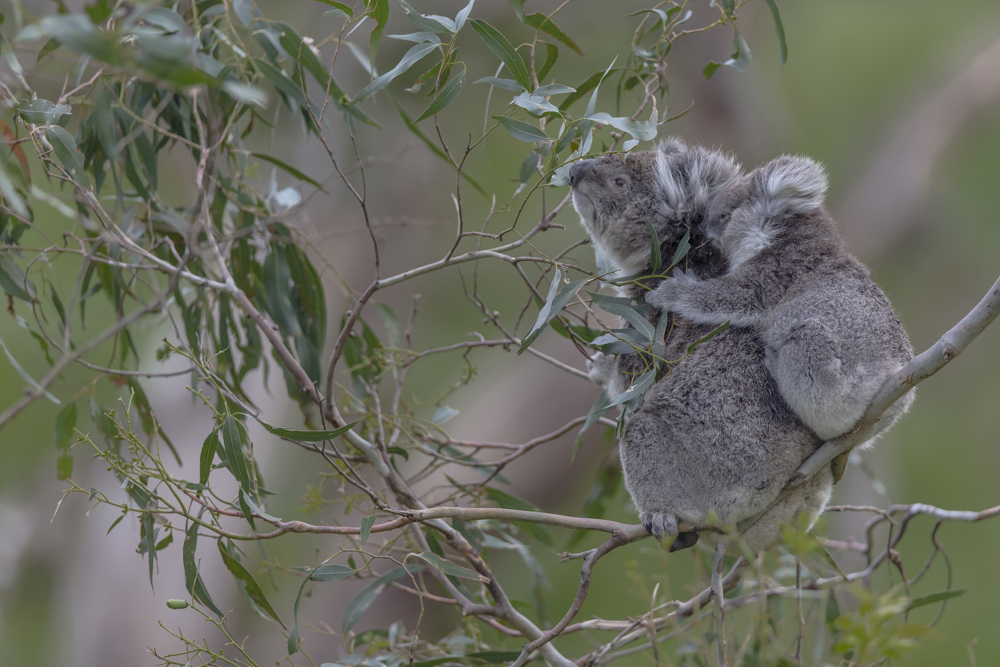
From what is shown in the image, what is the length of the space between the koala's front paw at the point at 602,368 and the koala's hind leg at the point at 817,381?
0.39m

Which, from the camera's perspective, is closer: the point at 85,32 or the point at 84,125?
the point at 85,32

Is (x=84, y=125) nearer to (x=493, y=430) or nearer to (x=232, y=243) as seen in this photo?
(x=232, y=243)

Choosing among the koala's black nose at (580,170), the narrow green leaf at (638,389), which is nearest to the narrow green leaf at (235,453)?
the narrow green leaf at (638,389)

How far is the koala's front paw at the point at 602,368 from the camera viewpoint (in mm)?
1806

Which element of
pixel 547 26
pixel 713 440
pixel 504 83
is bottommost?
pixel 713 440

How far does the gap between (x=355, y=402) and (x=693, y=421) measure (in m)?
0.83

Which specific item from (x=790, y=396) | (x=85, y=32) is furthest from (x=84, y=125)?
(x=790, y=396)

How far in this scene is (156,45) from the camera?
0.70 meters

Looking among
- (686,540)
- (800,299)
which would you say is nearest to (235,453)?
(686,540)

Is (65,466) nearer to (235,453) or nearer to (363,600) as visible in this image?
(235,453)

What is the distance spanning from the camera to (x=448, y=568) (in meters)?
1.48

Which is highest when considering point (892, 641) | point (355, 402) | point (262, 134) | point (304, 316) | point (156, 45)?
point (262, 134)

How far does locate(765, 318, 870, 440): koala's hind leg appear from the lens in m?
1.44

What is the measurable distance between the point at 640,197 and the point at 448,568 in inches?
39.9
